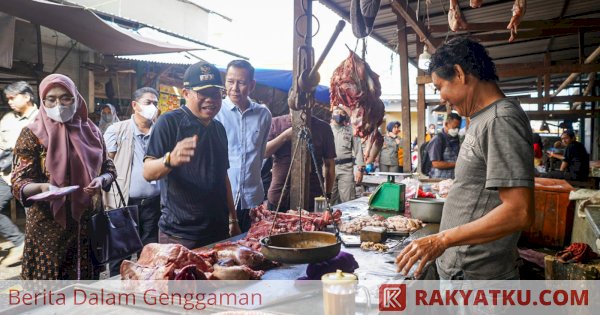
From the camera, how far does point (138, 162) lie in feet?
18.3

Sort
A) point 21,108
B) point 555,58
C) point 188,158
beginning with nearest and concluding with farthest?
point 188,158 → point 21,108 → point 555,58

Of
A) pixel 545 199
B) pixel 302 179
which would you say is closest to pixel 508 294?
pixel 302 179

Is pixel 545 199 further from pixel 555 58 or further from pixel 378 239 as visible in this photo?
pixel 555 58

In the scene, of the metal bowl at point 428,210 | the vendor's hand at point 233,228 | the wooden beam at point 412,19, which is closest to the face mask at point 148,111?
the vendor's hand at point 233,228

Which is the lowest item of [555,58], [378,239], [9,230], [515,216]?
[9,230]

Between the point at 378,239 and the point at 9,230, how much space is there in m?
5.49

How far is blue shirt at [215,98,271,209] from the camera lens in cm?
469

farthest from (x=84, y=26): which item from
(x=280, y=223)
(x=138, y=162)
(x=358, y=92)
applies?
(x=280, y=223)

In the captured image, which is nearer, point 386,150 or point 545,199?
point 545,199

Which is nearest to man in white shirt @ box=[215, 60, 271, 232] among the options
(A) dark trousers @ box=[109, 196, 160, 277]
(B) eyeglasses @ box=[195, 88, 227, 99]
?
(B) eyeglasses @ box=[195, 88, 227, 99]

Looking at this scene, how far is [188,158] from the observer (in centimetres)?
346

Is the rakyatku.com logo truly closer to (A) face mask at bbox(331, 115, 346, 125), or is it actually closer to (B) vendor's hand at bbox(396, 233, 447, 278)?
(B) vendor's hand at bbox(396, 233, 447, 278)

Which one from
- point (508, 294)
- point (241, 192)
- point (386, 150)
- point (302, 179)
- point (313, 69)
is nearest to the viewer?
point (508, 294)

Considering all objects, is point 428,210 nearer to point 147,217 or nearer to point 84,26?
point 147,217
